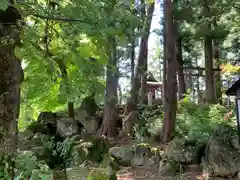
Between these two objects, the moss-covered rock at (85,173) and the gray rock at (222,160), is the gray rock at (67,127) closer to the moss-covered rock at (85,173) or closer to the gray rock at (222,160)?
the moss-covered rock at (85,173)

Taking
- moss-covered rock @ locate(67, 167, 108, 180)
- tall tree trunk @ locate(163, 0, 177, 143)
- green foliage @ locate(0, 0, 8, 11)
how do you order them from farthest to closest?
tall tree trunk @ locate(163, 0, 177, 143) → moss-covered rock @ locate(67, 167, 108, 180) → green foliage @ locate(0, 0, 8, 11)

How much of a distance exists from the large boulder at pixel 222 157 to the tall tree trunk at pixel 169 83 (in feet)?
5.85

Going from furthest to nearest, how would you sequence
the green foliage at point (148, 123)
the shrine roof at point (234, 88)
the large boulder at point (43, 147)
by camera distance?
the green foliage at point (148, 123) → the large boulder at point (43, 147) → the shrine roof at point (234, 88)

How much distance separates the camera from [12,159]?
5.30 feet

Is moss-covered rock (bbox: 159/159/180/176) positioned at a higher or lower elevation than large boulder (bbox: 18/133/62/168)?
lower

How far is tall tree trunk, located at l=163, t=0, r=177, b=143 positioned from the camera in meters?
8.54

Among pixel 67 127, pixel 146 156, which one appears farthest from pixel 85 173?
pixel 67 127

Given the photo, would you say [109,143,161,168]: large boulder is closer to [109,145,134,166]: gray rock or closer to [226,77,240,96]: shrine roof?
[109,145,134,166]: gray rock

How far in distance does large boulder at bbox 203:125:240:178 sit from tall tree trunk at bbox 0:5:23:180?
5451 millimetres

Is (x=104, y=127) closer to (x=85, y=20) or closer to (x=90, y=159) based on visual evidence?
(x=90, y=159)

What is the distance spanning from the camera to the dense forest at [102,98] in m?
1.56

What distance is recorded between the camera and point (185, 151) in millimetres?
6969

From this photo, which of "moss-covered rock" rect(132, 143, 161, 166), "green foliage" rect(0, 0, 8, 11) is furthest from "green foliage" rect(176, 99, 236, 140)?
"green foliage" rect(0, 0, 8, 11)

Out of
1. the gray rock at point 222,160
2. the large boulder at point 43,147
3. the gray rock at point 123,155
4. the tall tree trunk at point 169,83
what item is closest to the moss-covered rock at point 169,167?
the gray rock at point 222,160
